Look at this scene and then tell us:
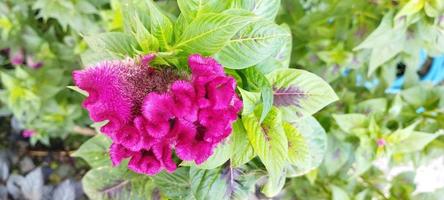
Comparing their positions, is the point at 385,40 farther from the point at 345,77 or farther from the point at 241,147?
the point at 241,147

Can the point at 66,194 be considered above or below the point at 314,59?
below

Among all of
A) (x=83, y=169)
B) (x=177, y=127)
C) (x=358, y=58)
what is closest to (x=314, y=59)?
A: (x=358, y=58)

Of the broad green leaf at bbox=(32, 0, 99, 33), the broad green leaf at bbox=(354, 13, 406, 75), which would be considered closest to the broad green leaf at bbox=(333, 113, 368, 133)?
the broad green leaf at bbox=(354, 13, 406, 75)

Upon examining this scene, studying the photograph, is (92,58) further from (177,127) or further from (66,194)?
(66,194)

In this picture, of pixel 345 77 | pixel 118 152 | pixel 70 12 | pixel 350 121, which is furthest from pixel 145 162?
pixel 345 77

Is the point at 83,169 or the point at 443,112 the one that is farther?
the point at 83,169

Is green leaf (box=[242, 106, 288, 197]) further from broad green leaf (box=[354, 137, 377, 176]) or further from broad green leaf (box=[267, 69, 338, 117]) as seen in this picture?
broad green leaf (box=[354, 137, 377, 176])
